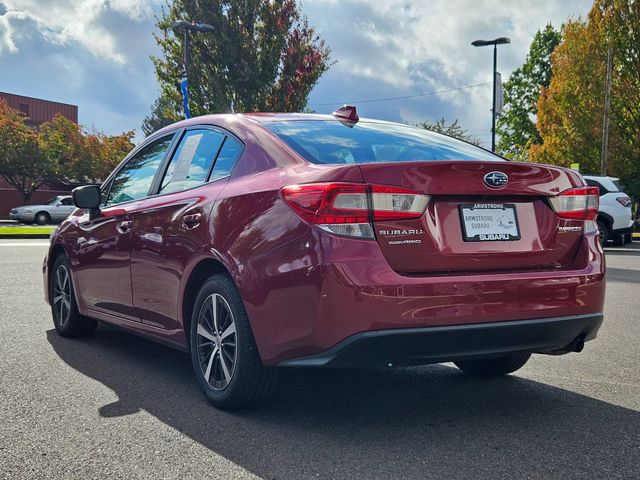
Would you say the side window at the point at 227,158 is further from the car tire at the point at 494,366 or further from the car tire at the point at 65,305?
the car tire at the point at 65,305

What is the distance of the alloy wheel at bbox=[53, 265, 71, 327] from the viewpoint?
19.6 feet

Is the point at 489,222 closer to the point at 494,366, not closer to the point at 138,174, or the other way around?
the point at 494,366

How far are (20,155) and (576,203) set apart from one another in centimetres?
4325

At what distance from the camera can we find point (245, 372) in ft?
12.1

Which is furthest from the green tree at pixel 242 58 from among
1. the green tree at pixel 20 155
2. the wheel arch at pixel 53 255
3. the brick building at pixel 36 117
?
the wheel arch at pixel 53 255

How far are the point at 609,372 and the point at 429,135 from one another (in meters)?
2.00

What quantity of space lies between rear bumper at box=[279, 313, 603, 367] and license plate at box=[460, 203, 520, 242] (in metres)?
0.42

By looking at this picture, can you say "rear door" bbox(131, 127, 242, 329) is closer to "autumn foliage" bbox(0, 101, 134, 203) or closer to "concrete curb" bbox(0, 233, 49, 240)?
"concrete curb" bbox(0, 233, 49, 240)

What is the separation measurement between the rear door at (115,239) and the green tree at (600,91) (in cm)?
3044

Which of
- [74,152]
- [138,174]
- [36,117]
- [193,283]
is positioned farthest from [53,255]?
[36,117]

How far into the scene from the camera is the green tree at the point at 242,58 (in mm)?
29859

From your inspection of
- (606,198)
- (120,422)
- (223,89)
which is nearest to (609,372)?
(120,422)

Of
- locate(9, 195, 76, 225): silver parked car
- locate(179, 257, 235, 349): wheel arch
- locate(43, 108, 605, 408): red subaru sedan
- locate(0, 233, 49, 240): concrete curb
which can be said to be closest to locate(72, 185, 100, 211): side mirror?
locate(43, 108, 605, 408): red subaru sedan

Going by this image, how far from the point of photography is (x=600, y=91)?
32500 mm
